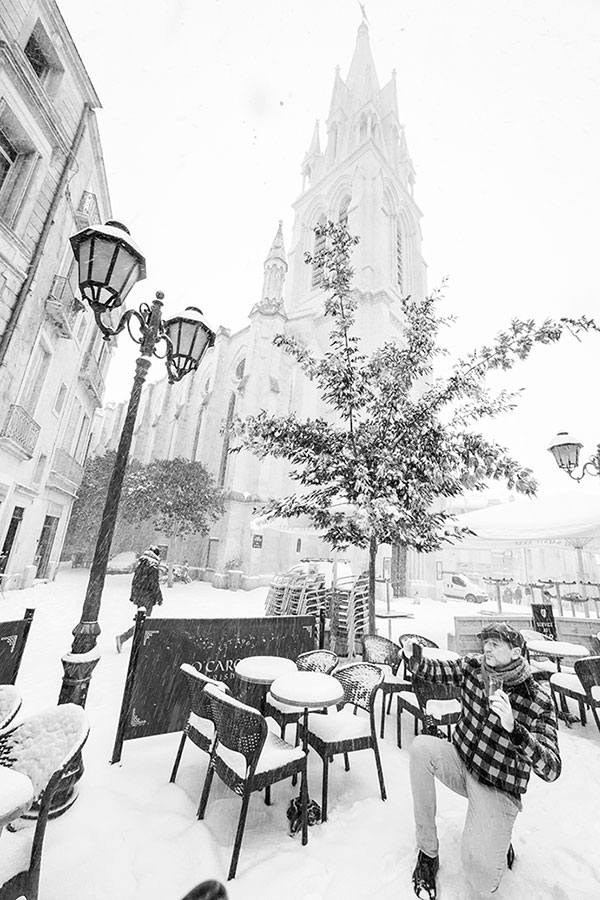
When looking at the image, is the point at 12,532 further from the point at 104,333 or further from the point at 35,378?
the point at 104,333

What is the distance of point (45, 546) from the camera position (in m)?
15.7

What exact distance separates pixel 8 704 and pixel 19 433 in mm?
10554

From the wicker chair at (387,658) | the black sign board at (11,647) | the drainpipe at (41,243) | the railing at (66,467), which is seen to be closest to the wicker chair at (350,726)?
the wicker chair at (387,658)

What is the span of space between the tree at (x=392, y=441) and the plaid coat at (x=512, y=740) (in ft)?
7.22

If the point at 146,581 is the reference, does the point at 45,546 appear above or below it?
above

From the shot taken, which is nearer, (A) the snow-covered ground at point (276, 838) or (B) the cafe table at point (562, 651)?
(A) the snow-covered ground at point (276, 838)

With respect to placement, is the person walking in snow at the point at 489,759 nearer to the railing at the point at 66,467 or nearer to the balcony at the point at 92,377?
the railing at the point at 66,467

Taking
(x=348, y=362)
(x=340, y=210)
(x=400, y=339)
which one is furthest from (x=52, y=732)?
(x=340, y=210)

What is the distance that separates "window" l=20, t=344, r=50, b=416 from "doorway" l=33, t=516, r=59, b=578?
18.2ft

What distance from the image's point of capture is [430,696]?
12.1ft

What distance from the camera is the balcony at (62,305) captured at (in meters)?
10.8

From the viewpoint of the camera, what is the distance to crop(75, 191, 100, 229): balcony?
1160 cm

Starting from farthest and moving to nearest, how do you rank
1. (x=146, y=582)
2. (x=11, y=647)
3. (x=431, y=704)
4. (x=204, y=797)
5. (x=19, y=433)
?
(x=19, y=433) → (x=146, y=582) → (x=431, y=704) → (x=11, y=647) → (x=204, y=797)

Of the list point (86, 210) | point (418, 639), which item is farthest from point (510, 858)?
point (86, 210)
